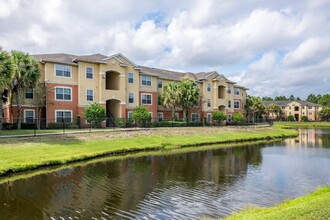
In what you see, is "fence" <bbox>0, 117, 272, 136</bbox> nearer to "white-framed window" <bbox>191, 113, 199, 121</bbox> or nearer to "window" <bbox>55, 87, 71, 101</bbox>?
"window" <bbox>55, 87, 71, 101</bbox>

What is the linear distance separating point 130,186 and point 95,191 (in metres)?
1.95

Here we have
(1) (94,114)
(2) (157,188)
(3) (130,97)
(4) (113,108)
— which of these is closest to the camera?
(2) (157,188)

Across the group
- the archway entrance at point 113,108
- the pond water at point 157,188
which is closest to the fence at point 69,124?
the archway entrance at point 113,108

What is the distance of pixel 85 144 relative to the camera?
93.1 ft

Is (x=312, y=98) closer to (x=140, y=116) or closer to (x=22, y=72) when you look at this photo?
(x=140, y=116)

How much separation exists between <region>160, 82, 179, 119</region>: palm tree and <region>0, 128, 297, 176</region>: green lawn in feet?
27.5

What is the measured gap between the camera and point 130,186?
16.4 meters

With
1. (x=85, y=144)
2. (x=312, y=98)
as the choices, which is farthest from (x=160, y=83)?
(x=312, y=98)

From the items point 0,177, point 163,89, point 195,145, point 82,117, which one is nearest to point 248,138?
point 195,145

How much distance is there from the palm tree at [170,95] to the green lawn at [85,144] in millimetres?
8373

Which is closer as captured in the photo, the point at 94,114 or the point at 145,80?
the point at 94,114

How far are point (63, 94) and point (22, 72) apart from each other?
691cm

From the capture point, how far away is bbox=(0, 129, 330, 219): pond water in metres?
12.1

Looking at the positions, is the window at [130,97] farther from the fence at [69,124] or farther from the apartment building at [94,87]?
the fence at [69,124]
